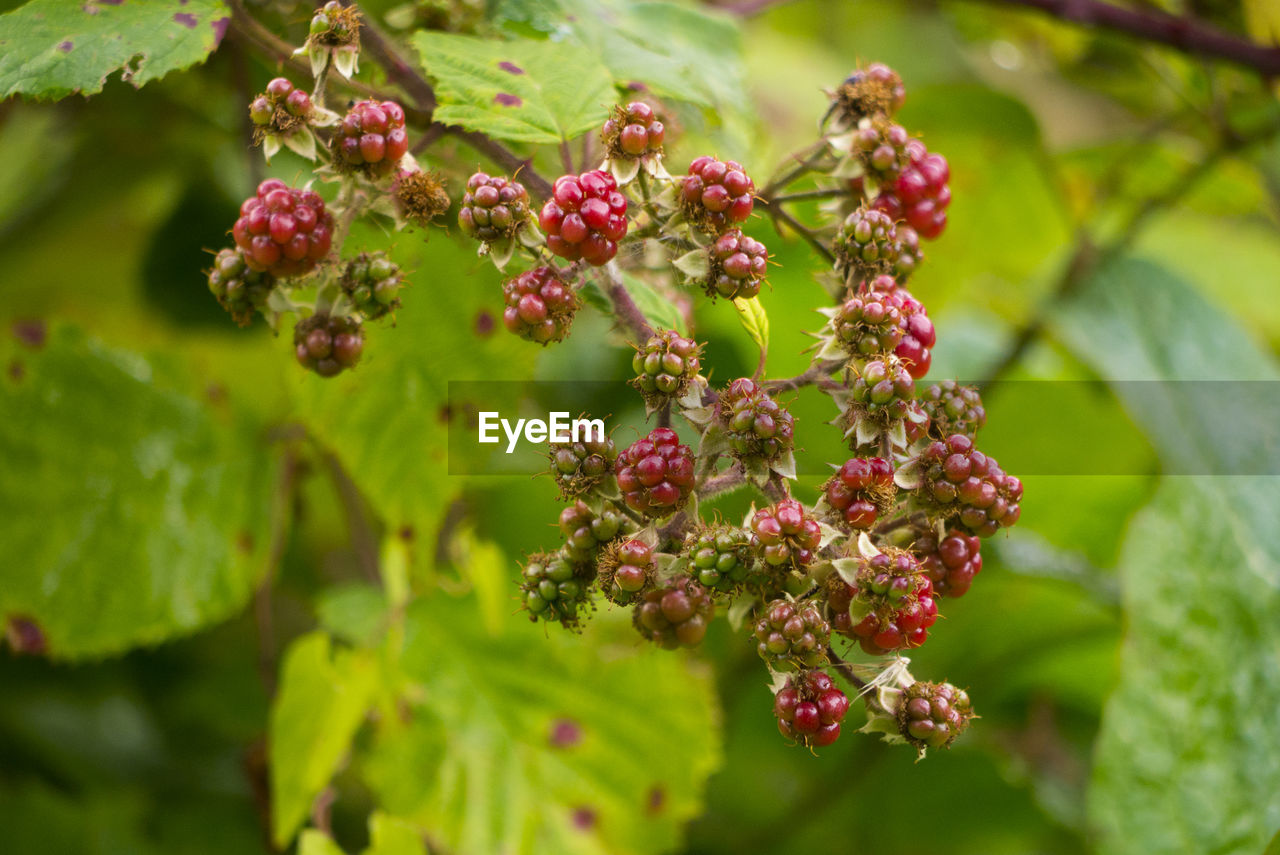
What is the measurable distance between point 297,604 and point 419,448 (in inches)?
31.6

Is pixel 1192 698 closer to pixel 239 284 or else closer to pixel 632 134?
pixel 632 134

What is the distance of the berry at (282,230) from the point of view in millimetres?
585

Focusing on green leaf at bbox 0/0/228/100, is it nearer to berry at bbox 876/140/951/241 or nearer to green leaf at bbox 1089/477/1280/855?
berry at bbox 876/140/951/241

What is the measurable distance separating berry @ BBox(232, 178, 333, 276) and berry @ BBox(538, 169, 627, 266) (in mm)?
154

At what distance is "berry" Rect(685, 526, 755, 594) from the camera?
1.69 ft

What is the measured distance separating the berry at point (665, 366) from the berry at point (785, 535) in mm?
88

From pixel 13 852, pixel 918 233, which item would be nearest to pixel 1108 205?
pixel 918 233

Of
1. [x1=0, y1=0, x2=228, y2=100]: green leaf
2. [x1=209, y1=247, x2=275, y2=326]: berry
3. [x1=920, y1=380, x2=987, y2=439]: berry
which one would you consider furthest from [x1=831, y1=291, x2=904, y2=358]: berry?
[x1=0, y1=0, x2=228, y2=100]: green leaf

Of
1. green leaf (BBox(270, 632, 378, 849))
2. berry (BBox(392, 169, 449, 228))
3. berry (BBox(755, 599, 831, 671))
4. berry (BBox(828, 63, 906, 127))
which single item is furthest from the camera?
green leaf (BBox(270, 632, 378, 849))

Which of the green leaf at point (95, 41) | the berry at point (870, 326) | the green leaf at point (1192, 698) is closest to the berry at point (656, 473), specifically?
the berry at point (870, 326)

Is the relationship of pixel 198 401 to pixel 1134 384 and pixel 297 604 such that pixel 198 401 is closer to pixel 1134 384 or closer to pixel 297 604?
pixel 297 604

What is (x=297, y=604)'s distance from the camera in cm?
155

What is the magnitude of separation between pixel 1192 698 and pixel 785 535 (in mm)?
691

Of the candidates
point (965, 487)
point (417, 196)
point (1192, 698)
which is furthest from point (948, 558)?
point (1192, 698)
